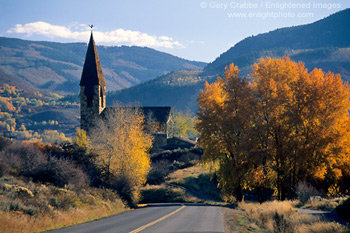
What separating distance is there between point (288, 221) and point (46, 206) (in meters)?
12.1

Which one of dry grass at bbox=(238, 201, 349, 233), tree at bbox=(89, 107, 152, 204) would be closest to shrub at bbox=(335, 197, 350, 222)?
dry grass at bbox=(238, 201, 349, 233)

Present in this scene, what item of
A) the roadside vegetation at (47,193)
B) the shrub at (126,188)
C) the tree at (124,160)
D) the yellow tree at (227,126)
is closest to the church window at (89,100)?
the roadside vegetation at (47,193)

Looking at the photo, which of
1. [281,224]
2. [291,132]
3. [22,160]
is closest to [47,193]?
[22,160]

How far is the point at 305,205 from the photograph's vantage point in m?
23.2

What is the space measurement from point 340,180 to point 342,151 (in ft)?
14.5

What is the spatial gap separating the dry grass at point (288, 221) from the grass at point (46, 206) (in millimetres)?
9682

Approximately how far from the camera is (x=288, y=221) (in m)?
17.5

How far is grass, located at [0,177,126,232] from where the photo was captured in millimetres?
15627

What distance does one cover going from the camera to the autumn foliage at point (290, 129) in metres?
28.7

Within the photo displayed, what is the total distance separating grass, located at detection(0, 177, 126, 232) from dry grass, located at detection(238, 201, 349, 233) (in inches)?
381

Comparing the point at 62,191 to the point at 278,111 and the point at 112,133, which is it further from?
the point at 278,111

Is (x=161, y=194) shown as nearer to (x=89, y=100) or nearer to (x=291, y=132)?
(x=291, y=132)

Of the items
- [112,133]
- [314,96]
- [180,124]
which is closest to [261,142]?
[314,96]

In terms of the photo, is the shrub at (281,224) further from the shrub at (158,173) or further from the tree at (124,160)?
the shrub at (158,173)
